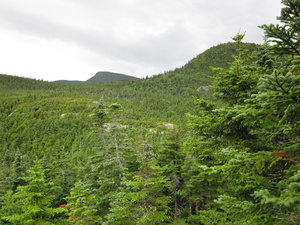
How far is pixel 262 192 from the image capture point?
3.04 metres

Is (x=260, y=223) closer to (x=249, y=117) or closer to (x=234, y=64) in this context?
(x=249, y=117)

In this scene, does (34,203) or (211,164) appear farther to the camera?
(211,164)

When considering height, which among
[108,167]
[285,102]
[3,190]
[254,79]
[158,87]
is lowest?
[3,190]

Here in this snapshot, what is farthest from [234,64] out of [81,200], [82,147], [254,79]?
[82,147]

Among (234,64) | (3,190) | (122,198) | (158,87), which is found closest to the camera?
(234,64)

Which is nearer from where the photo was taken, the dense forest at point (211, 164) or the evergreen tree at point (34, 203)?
the dense forest at point (211, 164)

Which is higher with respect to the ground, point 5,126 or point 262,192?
point 262,192

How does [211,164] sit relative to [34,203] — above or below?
above

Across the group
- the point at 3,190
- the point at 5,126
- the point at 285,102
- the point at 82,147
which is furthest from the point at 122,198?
the point at 5,126

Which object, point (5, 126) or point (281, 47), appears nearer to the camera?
point (281, 47)

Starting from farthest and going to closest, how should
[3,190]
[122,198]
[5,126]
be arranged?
1. [5,126]
2. [3,190]
3. [122,198]

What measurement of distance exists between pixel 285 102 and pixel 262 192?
5.22ft

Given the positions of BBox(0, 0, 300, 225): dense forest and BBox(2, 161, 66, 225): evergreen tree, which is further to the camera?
BBox(2, 161, 66, 225): evergreen tree

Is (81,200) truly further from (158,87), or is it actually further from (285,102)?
(158,87)
